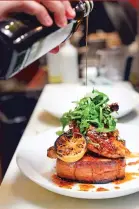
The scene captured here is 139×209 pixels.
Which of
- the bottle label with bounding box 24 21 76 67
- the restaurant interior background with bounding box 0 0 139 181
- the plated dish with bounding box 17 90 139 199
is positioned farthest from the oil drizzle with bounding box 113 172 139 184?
the restaurant interior background with bounding box 0 0 139 181

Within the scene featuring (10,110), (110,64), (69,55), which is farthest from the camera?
(10,110)

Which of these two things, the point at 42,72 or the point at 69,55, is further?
the point at 42,72

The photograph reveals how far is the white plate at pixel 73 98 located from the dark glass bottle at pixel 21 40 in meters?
0.62

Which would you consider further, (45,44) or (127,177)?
(127,177)

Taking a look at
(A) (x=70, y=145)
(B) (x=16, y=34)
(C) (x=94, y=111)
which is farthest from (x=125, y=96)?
(B) (x=16, y=34)

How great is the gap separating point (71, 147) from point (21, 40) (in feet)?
1.10

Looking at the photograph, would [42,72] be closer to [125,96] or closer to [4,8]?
[125,96]

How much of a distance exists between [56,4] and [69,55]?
1.17 meters

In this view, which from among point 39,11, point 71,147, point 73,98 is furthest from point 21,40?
point 73,98

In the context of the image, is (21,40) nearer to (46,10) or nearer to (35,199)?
(46,10)

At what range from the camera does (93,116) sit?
1.02m

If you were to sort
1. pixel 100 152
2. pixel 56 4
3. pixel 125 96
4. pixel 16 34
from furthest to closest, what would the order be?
pixel 125 96
pixel 100 152
pixel 56 4
pixel 16 34

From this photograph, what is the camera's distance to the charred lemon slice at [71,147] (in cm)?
92

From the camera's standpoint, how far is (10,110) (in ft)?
7.61
